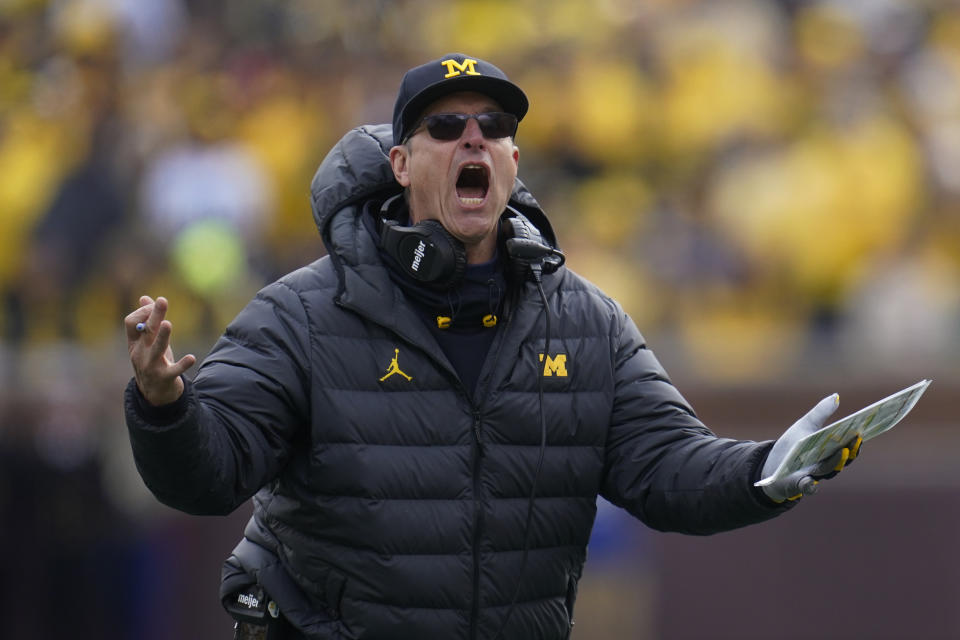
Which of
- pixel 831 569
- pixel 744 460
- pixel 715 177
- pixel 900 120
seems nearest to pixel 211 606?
pixel 831 569

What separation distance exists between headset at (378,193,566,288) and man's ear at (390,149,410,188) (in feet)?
0.34

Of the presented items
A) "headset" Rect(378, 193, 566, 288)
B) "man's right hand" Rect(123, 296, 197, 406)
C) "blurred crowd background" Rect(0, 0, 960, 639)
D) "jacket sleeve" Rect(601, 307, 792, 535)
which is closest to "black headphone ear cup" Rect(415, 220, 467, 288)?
"headset" Rect(378, 193, 566, 288)

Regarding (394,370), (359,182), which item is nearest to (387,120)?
(359,182)

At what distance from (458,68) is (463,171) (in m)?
0.25

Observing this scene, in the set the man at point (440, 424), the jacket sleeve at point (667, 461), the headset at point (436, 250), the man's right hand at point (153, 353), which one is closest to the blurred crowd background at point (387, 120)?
the jacket sleeve at point (667, 461)

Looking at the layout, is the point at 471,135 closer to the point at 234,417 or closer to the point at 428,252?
the point at 428,252

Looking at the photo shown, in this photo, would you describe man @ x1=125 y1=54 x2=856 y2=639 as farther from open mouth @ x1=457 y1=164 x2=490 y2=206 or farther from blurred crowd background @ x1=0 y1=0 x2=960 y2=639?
blurred crowd background @ x1=0 y1=0 x2=960 y2=639

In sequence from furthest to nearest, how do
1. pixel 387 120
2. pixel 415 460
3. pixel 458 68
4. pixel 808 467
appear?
1. pixel 387 120
2. pixel 458 68
3. pixel 415 460
4. pixel 808 467

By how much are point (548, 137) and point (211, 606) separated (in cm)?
363

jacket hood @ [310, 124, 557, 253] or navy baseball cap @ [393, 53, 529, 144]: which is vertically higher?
navy baseball cap @ [393, 53, 529, 144]

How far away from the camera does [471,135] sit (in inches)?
151

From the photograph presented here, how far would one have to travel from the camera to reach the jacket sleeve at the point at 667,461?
3709 mm

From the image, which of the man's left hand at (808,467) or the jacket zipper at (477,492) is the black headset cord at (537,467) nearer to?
the jacket zipper at (477,492)

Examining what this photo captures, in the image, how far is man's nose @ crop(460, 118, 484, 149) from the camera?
3836mm
